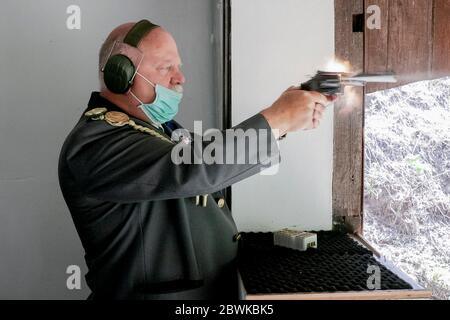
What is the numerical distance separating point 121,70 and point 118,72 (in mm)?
10

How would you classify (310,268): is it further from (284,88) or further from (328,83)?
(284,88)

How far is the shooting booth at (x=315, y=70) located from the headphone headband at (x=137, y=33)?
0.49 metres

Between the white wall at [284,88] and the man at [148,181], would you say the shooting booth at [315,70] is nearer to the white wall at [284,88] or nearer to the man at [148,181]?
the white wall at [284,88]

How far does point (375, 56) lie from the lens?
62.0 inches

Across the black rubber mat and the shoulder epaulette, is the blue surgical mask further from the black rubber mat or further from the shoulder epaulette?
the black rubber mat

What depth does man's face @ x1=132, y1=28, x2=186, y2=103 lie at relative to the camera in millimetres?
1111

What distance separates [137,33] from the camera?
43.7 inches

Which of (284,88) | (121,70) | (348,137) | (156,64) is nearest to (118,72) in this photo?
(121,70)

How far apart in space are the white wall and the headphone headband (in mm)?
499

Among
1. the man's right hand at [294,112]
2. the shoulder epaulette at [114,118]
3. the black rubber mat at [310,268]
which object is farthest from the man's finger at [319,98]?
the black rubber mat at [310,268]

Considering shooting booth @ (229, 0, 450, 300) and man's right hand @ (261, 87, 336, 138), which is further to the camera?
shooting booth @ (229, 0, 450, 300)

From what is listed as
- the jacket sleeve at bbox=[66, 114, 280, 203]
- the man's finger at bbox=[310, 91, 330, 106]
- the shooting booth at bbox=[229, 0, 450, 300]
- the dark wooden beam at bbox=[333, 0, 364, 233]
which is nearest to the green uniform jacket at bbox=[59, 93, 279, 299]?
the jacket sleeve at bbox=[66, 114, 280, 203]

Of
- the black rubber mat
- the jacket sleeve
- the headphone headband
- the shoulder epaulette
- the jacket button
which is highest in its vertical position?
the headphone headband
